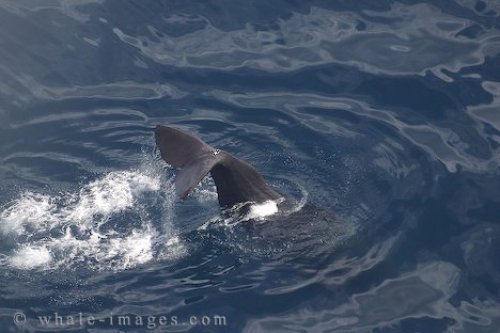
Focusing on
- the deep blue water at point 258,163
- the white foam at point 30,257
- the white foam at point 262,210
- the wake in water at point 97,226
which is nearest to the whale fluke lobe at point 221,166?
the white foam at point 262,210

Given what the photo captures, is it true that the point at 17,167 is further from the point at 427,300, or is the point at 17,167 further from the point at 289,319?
the point at 427,300

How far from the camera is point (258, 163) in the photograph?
1260 cm

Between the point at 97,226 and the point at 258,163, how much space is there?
2.95 meters

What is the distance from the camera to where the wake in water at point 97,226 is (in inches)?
415

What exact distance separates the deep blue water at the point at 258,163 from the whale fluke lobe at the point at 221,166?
1.33 feet

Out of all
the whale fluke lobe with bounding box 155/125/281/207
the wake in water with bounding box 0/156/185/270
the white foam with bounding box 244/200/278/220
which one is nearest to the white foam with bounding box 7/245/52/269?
the wake in water with bounding box 0/156/185/270

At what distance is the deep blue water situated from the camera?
1005 cm

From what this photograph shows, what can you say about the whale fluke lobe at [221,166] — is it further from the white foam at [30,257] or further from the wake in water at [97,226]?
the white foam at [30,257]

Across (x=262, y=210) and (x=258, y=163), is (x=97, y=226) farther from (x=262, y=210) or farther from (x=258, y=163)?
(x=258, y=163)

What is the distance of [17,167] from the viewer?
41.1 ft

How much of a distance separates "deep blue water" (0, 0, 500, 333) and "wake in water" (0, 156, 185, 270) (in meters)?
0.03

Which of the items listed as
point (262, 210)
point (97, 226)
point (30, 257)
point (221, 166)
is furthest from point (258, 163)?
point (30, 257)

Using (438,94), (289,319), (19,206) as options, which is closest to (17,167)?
(19,206)

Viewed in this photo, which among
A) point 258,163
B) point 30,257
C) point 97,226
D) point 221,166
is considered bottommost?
point 30,257
